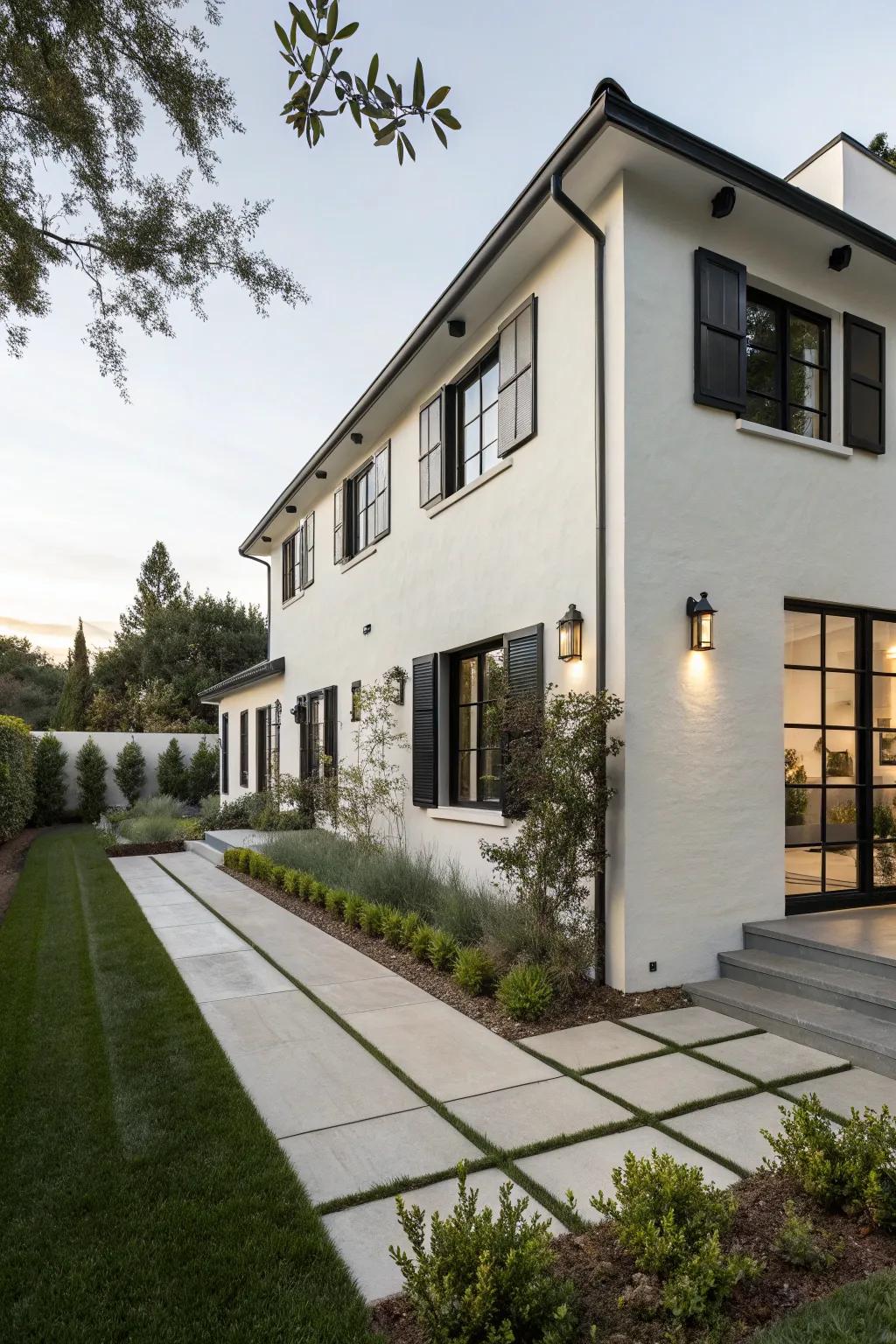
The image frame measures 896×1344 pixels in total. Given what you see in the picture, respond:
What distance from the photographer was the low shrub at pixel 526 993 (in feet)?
14.9

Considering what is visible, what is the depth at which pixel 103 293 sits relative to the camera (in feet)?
15.4

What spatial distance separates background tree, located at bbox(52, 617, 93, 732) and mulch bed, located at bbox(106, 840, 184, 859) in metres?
18.9

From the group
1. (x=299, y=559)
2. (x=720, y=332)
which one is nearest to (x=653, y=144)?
(x=720, y=332)

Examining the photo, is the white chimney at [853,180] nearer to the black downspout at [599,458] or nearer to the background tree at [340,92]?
the black downspout at [599,458]

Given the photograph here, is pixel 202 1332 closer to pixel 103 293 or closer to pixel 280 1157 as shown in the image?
pixel 280 1157

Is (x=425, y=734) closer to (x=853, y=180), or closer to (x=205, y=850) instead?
(x=205, y=850)

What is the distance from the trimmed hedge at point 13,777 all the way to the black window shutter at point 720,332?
11.2 meters

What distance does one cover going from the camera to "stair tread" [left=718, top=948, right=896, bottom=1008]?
4273mm

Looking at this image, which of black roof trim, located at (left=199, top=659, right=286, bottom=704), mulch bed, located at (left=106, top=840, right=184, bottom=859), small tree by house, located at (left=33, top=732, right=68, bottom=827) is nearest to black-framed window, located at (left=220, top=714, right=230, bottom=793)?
black roof trim, located at (left=199, top=659, right=286, bottom=704)

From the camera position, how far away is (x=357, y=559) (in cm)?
1056

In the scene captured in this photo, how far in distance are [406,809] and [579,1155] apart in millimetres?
5654

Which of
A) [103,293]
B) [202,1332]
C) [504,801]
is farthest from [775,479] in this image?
[202,1332]

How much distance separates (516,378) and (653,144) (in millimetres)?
2023

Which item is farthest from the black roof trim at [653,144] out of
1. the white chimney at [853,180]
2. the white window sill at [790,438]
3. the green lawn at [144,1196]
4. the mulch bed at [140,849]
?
the mulch bed at [140,849]
